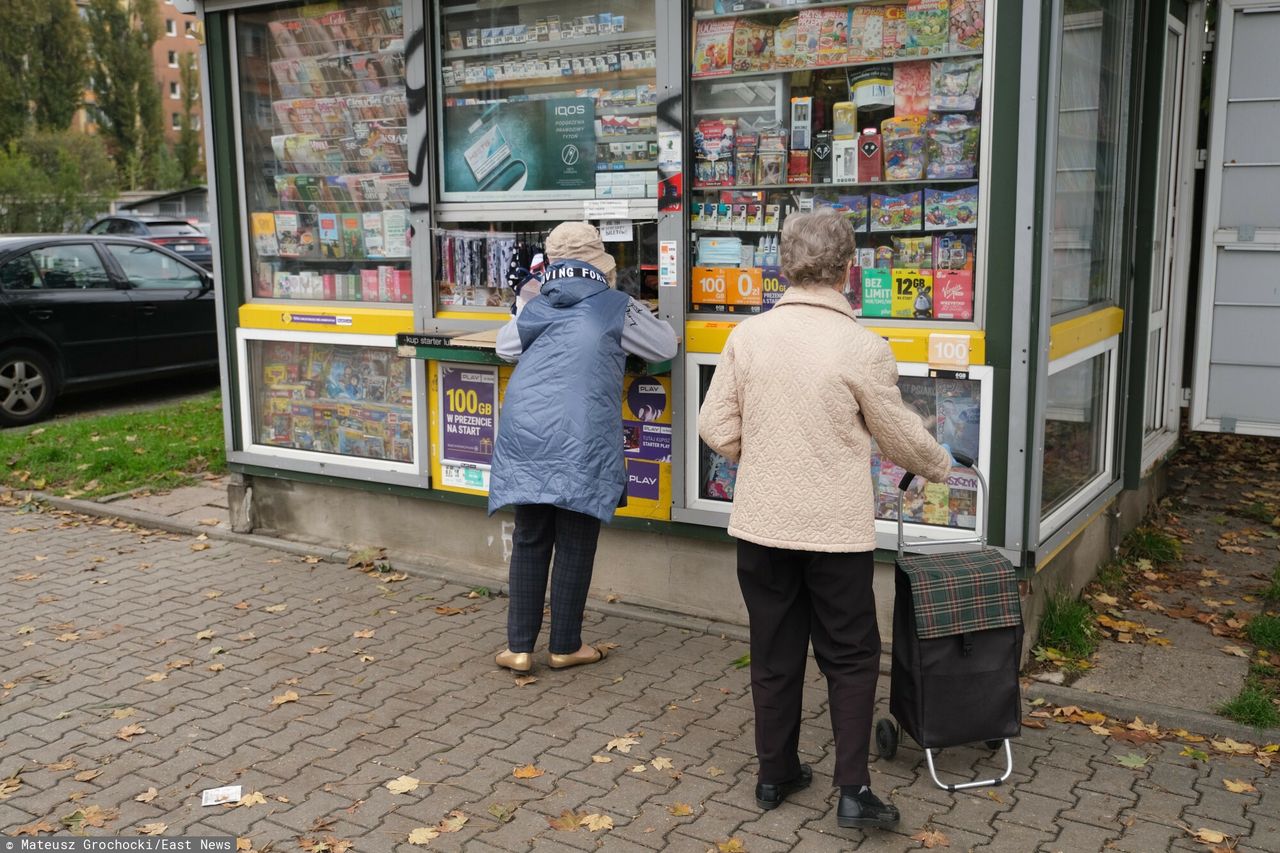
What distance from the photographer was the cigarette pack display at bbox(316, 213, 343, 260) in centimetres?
695

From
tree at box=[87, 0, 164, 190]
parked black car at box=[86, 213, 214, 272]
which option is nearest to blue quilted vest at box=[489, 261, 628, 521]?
parked black car at box=[86, 213, 214, 272]

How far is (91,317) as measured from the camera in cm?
1134

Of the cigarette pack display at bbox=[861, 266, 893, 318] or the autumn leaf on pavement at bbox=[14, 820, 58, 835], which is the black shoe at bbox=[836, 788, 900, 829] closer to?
the cigarette pack display at bbox=[861, 266, 893, 318]

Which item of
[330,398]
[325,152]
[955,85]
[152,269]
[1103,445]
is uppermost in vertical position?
[955,85]

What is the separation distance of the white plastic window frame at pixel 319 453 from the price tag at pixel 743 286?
5.83ft

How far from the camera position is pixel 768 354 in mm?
3785

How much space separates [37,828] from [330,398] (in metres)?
3.40

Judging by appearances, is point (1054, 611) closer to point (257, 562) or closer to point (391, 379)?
point (391, 379)

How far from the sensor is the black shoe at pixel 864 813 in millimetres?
3803

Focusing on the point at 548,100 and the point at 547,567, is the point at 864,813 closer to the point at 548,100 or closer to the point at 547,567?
the point at 547,567

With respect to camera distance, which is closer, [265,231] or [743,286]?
[743,286]

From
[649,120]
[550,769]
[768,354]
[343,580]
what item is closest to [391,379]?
[343,580]

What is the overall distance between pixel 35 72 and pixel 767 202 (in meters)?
59.7

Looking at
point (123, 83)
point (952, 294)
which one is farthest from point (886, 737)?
point (123, 83)
